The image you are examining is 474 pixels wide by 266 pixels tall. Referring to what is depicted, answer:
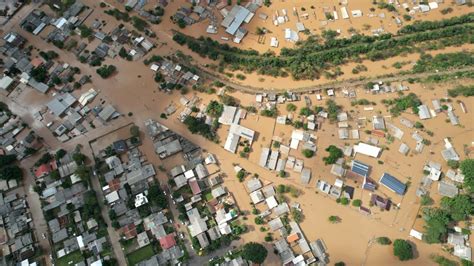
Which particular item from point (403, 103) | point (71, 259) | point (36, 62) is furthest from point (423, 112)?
point (36, 62)

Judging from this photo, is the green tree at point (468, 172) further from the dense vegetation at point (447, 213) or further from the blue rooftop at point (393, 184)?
the blue rooftop at point (393, 184)

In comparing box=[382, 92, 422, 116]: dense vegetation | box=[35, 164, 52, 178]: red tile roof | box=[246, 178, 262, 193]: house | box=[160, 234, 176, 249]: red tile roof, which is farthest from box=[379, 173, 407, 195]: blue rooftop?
box=[35, 164, 52, 178]: red tile roof

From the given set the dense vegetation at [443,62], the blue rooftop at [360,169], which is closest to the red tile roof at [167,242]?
the blue rooftop at [360,169]

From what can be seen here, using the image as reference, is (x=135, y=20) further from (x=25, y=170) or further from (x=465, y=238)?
(x=465, y=238)

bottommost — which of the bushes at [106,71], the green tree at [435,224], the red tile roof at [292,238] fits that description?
the red tile roof at [292,238]

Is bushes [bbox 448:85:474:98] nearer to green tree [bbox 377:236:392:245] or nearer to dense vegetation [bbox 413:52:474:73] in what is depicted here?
dense vegetation [bbox 413:52:474:73]

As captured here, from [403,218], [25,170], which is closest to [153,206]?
[25,170]
